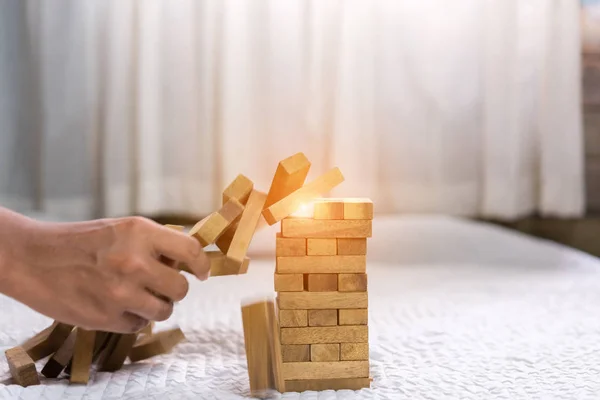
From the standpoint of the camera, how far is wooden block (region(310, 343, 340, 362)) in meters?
0.80

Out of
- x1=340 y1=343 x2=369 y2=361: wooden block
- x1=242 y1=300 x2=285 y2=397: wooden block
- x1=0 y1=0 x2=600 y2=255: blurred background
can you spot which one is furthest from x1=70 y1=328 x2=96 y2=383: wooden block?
x1=0 y1=0 x2=600 y2=255: blurred background

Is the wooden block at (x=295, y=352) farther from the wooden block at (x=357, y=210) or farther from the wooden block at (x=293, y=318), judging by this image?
the wooden block at (x=357, y=210)

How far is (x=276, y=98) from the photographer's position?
1.96 m

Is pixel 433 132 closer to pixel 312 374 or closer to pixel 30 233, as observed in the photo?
pixel 312 374

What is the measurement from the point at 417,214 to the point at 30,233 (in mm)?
1438

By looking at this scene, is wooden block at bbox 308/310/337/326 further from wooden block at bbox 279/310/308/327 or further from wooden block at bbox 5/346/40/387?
wooden block at bbox 5/346/40/387

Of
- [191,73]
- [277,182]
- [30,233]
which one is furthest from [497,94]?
[30,233]

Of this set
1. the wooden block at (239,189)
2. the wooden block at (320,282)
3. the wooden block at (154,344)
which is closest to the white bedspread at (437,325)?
the wooden block at (154,344)

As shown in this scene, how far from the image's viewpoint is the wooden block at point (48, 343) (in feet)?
2.82

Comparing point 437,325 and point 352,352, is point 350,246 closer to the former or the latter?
point 352,352

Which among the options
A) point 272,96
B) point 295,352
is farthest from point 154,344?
point 272,96

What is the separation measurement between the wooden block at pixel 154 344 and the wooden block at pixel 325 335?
0.21m

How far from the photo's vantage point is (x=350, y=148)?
6.33 feet

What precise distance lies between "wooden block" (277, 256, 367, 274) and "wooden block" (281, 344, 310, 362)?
0.09 metres
